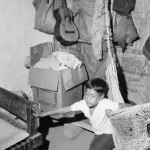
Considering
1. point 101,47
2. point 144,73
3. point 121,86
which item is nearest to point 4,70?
point 101,47

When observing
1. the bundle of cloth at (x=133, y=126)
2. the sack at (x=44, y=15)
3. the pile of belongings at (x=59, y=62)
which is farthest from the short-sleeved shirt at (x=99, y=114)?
the sack at (x=44, y=15)

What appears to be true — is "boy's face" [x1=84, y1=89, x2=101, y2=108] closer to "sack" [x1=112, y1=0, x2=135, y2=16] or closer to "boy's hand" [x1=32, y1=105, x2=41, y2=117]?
"boy's hand" [x1=32, y1=105, x2=41, y2=117]

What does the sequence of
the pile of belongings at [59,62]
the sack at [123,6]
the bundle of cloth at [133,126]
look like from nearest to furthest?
the bundle of cloth at [133,126] → the sack at [123,6] → the pile of belongings at [59,62]

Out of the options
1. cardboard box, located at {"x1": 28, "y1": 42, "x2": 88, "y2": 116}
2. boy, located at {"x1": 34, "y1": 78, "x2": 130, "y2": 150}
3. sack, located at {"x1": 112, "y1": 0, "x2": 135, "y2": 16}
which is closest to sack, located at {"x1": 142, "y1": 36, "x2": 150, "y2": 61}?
sack, located at {"x1": 112, "y1": 0, "x2": 135, "y2": 16}

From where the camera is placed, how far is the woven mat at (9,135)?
2176 millimetres

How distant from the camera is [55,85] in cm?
370

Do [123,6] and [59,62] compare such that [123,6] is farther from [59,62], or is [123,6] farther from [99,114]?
[99,114]

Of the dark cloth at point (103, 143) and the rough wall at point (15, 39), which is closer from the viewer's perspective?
the dark cloth at point (103, 143)

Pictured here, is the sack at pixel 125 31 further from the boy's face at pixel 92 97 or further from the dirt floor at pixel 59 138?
the dirt floor at pixel 59 138

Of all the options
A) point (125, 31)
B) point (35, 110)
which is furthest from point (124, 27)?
point (35, 110)

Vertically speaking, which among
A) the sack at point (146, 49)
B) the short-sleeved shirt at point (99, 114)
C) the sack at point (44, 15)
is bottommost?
the short-sleeved shirt at point (99, 114)

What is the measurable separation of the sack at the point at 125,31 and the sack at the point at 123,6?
149mm

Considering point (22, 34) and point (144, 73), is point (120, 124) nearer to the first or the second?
point (144, 73)

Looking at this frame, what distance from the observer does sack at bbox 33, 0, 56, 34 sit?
4.11m
